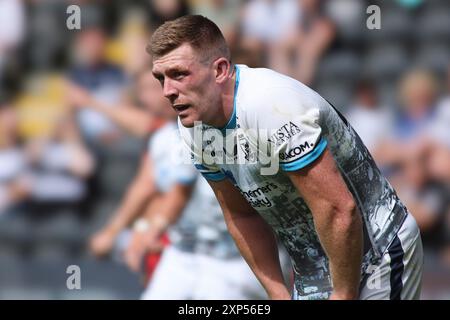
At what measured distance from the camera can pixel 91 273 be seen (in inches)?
336

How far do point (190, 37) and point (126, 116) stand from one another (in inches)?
Result: 223

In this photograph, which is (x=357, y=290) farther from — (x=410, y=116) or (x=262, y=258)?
(x=410, y=116)

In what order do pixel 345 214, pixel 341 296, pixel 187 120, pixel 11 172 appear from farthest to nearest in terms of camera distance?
pixel 11 172, pixel 187 120, pixel 341 296, pixel 345 214

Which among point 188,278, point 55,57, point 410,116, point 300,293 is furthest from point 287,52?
point 300,293

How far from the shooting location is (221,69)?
13.1 ft

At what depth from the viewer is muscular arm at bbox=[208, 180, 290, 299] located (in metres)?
4.41

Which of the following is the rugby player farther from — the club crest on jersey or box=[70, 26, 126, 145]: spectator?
box=[70, 26, 126, 145]: spectator

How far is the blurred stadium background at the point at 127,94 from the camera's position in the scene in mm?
8961

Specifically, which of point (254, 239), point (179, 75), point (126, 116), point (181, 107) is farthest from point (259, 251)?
point (126, 116)

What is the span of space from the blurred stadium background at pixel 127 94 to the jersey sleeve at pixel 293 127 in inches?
195

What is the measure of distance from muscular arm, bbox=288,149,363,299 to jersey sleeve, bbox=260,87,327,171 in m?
0.04

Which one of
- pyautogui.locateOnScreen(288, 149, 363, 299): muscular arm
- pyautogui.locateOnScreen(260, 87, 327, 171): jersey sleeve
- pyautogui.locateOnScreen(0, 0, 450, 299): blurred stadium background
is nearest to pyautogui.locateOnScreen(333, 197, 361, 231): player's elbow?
pyautogui.locateOnScreen(288, 149, 363, 299): muscular arm

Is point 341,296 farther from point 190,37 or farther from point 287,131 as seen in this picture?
point 190,37
